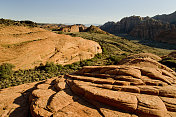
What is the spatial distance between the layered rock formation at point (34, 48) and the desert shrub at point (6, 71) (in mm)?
1341

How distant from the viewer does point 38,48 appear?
1005 inches

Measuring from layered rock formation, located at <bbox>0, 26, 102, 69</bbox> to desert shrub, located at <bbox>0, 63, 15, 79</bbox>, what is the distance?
134cm

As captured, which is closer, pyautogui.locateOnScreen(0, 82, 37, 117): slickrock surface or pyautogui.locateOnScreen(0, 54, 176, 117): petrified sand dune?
pyautogui.locateOnScreen(0, 54, 176, 117): petrified sand dune

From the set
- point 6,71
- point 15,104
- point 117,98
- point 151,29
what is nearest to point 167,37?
point 151,29

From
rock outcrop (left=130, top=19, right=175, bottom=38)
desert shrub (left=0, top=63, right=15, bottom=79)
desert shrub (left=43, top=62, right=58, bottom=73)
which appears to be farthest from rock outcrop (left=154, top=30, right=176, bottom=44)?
desert shrub (left=0, top=63, right=15, bottom=79)

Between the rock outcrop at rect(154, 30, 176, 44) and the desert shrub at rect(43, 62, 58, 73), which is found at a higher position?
the rock outcrop at rect(154, 30, 176, 44)

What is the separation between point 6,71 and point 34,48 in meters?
8.30

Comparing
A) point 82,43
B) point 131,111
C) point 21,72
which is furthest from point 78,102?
point 82,43

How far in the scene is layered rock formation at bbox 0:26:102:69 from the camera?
22.0 meters

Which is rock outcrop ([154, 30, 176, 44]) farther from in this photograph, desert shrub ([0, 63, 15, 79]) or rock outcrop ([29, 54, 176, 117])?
desert shrub ([0, 63, 15, 79])

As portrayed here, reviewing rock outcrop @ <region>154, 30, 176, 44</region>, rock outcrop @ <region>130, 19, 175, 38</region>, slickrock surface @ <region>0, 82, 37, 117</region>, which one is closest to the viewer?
slickrock surface @ <region>0, 82, 37, 117</region>

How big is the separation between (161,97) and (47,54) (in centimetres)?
2702

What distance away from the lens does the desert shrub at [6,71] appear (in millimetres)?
19031

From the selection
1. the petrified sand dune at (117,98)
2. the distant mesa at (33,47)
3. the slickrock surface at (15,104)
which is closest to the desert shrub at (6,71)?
the distant mesa at (33,47)
